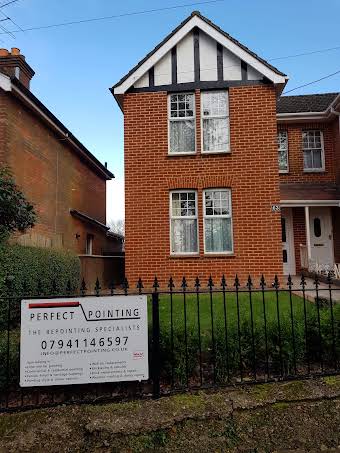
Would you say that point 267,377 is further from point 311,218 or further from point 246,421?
point 311,218

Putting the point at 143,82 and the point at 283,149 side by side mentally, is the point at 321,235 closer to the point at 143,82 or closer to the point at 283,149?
the point at 283,149

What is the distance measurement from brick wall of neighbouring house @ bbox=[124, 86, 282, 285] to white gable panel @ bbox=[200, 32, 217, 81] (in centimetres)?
68

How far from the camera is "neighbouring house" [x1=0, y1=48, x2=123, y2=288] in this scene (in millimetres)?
11117

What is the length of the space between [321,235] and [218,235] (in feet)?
18.4

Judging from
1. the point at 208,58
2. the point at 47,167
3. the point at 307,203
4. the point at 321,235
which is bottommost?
the point at 321,235

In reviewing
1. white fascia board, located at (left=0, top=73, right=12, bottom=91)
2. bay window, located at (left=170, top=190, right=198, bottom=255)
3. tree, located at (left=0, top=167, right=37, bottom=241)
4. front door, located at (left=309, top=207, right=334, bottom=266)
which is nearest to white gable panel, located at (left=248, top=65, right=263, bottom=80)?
bay window, located at (left=170, top=190, right=198, bottom=255)

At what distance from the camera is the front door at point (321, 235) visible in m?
14.7

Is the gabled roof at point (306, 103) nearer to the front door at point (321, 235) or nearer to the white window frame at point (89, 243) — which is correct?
the front door at point (321, 235)

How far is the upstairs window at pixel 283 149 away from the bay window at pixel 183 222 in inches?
231

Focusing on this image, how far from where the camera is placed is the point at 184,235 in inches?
459

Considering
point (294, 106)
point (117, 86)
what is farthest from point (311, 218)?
point (117, 86)

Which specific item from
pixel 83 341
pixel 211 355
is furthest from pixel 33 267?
pixel 211 355

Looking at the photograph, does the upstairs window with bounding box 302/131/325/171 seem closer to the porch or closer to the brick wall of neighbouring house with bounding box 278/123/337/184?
the brick wall of neighbouring house with bounding box 278/123/337/184

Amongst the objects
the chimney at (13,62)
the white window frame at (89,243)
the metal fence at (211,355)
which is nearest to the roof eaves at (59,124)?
the chimney at (13,62)
